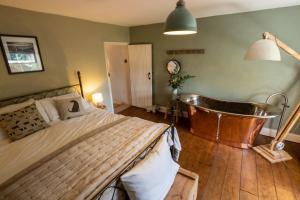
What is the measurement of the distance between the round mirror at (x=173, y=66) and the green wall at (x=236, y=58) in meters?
0.12

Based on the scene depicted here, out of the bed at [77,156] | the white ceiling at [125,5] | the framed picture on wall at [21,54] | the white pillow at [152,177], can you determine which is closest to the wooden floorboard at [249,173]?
the bed at [77,156]

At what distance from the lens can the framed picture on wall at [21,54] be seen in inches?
87.7

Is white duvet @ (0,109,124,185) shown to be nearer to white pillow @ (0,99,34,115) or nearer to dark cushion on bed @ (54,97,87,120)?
dark cushion on bed @ (54,97,87,120)

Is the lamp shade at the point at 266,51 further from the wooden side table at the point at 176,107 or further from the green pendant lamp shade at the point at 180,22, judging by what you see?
the wooden side table at the point at 176,107

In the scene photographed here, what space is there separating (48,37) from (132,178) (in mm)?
2744

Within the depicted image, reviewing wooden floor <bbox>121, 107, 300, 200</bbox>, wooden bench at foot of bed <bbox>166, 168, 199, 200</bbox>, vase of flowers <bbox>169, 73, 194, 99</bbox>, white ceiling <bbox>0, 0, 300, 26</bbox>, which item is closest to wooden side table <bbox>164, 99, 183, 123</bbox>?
vase of flowers <bbox>169, 73, 194, 99</bbox>

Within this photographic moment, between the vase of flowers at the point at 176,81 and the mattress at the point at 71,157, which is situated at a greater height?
the vase of flowers at the point at 176,81

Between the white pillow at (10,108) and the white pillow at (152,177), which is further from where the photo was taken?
the white pillow at (10,108)

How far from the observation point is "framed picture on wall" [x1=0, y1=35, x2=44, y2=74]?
2.23m

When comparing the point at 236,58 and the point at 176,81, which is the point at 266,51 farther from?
the point at 176,81

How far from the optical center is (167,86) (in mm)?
4164

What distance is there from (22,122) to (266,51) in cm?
321

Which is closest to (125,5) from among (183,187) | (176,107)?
(176,107)

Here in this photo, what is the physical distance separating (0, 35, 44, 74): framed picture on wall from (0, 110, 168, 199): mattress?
3.50 ft
